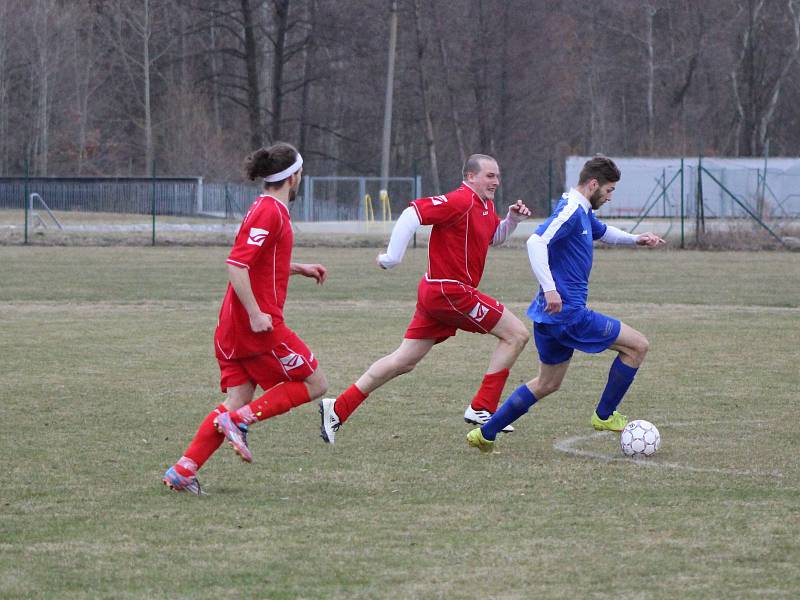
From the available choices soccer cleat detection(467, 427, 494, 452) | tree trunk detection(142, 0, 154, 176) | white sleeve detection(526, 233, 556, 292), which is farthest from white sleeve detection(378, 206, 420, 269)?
tree trunk detection(142, 0, 154, 176)

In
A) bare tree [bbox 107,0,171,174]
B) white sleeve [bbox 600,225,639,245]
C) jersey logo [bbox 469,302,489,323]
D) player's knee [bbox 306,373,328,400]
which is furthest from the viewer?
bare tree [bbox 107,0,171,174]

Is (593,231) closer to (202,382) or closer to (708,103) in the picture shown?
(202,382)

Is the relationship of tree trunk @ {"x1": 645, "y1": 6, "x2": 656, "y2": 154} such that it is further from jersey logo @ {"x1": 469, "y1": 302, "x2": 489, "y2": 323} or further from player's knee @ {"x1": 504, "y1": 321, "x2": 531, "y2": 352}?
jersey logo @ {"x1": 469, "y1": 302, "x2": 489, "y2": 323}

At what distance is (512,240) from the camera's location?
104 feet

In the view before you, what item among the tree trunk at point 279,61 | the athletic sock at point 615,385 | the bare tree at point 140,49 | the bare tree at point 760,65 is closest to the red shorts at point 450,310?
the athletic sock at point 615,385

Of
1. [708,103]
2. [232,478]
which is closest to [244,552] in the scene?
[232,478]

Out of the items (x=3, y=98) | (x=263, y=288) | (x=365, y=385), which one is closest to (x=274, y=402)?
(x=263, y=288)

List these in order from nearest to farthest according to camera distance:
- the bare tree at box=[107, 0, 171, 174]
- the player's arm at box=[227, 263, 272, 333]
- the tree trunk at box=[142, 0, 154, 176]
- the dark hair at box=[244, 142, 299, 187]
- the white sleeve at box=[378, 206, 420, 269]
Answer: the player's arm at box=[227, 263, 272, 333] < the dark hair at box=[244, 142, 299, 187] < the white sleeve at box=[378, 206, 420, 269] < the tree trunk at box=[142, 0, 154, 176] < the bare tree at box=[107, 0, 171, 174]

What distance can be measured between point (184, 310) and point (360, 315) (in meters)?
2.27

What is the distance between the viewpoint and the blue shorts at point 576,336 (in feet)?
22.7

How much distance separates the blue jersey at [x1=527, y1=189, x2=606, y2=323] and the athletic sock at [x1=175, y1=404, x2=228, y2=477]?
2.03 m

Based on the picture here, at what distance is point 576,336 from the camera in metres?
6.93

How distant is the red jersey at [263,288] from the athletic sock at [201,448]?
0.33m

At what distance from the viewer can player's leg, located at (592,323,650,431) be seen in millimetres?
7121
